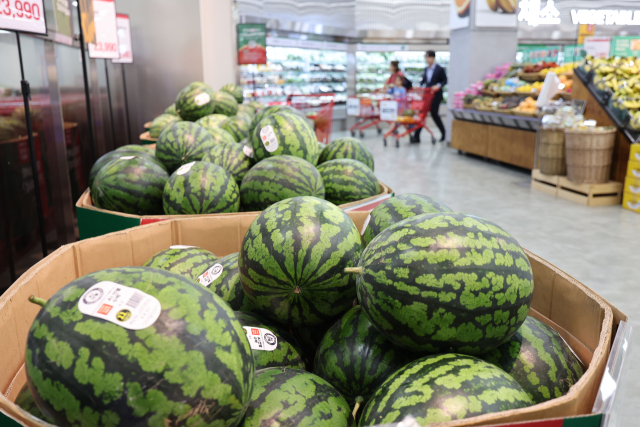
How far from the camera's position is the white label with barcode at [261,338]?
0.96m

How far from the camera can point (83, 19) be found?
12.2 feet

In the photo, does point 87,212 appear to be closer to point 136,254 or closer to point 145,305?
point 136,254

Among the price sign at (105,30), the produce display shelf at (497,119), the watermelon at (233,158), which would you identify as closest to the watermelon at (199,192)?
the watermelon at (233,158)

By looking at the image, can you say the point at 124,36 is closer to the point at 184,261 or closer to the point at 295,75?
the point at 184,261

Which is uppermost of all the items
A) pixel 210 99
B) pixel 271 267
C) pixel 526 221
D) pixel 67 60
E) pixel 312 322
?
pixel 67 60

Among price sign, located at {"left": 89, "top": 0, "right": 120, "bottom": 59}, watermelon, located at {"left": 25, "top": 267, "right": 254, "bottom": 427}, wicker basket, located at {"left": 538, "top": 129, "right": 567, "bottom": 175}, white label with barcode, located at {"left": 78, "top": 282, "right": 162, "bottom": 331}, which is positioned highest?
price sign, located at {"left": 89, "top": 0, "right": 120, "bottom": 59}

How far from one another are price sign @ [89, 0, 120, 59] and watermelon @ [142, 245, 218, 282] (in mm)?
3477

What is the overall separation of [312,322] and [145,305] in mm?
503

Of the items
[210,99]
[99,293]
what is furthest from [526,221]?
[99,293]

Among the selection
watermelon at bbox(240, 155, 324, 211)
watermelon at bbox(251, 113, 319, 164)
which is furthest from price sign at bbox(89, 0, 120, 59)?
watermelon at bbox(240, 155, 324, 211)

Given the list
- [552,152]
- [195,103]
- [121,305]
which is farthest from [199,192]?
[552,152]

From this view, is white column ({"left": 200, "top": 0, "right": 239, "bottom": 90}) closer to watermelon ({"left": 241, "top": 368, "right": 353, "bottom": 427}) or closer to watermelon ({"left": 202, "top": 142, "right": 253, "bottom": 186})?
watermelon ({"left": 202, "top": 142, "right": 253, "bottom": 186})

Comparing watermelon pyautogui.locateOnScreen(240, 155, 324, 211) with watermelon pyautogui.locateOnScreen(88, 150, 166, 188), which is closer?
watermelon pyautogui.locateOnScreen(240, 155, 324, 211)

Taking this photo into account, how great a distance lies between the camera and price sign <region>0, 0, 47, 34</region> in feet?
7.54
